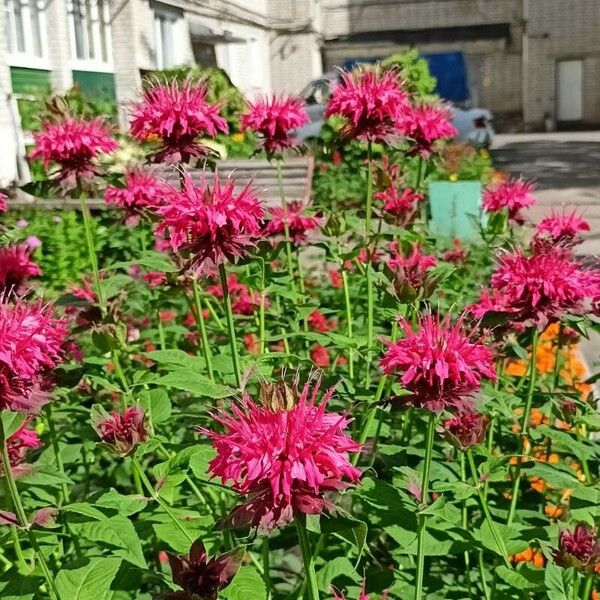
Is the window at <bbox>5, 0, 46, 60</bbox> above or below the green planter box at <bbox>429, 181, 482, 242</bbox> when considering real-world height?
above

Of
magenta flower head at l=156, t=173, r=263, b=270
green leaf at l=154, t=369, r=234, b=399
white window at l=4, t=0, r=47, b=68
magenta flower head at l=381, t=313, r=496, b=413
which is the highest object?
white window at l=4, t=0, r=47, b=68

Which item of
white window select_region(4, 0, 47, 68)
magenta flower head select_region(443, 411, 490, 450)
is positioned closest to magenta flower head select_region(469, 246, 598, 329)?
magenta flower head select_region(443, 411, 490, 450)

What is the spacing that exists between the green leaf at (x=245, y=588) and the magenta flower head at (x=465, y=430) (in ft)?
1.96

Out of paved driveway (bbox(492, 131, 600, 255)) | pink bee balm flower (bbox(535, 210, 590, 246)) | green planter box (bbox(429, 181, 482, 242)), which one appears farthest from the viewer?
paved driveway (bbox(492, 131, 600, 255))

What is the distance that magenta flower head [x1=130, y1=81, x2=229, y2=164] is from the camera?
2619mm

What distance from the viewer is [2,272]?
2.55m

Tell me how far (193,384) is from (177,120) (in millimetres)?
910

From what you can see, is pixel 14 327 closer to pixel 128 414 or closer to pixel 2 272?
pixel 128 414

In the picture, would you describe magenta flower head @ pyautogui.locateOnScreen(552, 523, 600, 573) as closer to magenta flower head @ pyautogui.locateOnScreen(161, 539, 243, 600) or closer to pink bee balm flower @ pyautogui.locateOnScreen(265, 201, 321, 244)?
magenta flower head @ pyautogui.locateOnScreen(161, 539, 243, 600)

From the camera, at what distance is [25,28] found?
1277 centimetres

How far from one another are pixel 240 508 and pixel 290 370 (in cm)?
114

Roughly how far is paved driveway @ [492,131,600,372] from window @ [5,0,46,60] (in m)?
7.29

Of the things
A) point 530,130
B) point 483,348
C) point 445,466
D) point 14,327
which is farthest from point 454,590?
point 530,130

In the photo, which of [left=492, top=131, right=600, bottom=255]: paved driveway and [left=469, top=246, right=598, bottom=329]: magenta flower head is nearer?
[left=469, top=246, right=598, bottom=329]: magenta flower head
